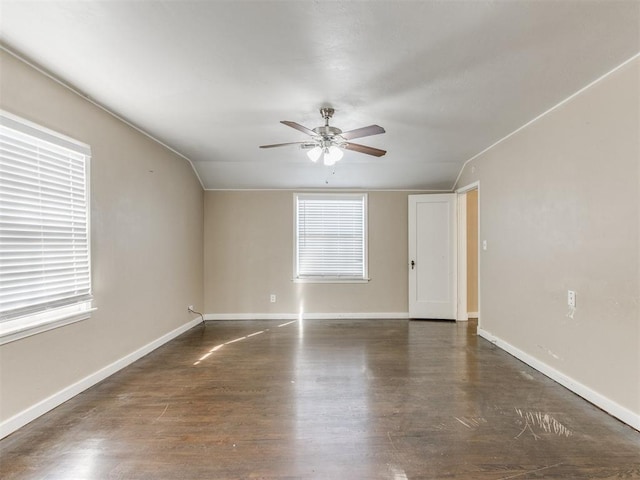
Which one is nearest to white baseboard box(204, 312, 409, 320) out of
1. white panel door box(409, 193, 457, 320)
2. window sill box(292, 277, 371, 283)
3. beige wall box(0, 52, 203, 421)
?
white panel door box(409, 193, 457, 320)

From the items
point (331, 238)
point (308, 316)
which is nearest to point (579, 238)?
point (331, 238)

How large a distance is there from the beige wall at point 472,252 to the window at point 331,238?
65.9 inches

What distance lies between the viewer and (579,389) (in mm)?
2350

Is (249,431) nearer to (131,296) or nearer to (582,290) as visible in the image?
(131,296)

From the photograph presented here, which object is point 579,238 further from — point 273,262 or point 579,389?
point 273,262

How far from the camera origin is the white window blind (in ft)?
6.14

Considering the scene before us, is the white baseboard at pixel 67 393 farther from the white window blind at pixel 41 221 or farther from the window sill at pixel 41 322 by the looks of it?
the white window blind at pixel 41 221

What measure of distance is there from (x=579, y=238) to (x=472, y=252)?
242 cm

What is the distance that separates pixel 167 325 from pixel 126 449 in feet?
6.87

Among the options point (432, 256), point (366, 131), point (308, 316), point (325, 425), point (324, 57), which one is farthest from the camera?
point (308, 316)

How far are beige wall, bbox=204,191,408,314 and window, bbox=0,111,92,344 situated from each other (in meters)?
2.36

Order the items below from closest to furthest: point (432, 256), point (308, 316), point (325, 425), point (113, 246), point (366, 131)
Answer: point (325, 425) < point (366, 131) < point (113, 246) < point (432, 256) < point (308, 316)

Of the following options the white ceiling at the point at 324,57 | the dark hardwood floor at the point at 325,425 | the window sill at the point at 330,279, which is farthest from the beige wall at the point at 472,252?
the white ceiling at the point at 324,57

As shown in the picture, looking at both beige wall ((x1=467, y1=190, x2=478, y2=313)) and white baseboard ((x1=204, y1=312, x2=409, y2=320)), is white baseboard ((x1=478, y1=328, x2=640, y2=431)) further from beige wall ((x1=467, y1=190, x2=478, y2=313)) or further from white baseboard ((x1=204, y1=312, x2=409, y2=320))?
white baseboard ((x1=204, y1=312, x2=409, y2=320))
